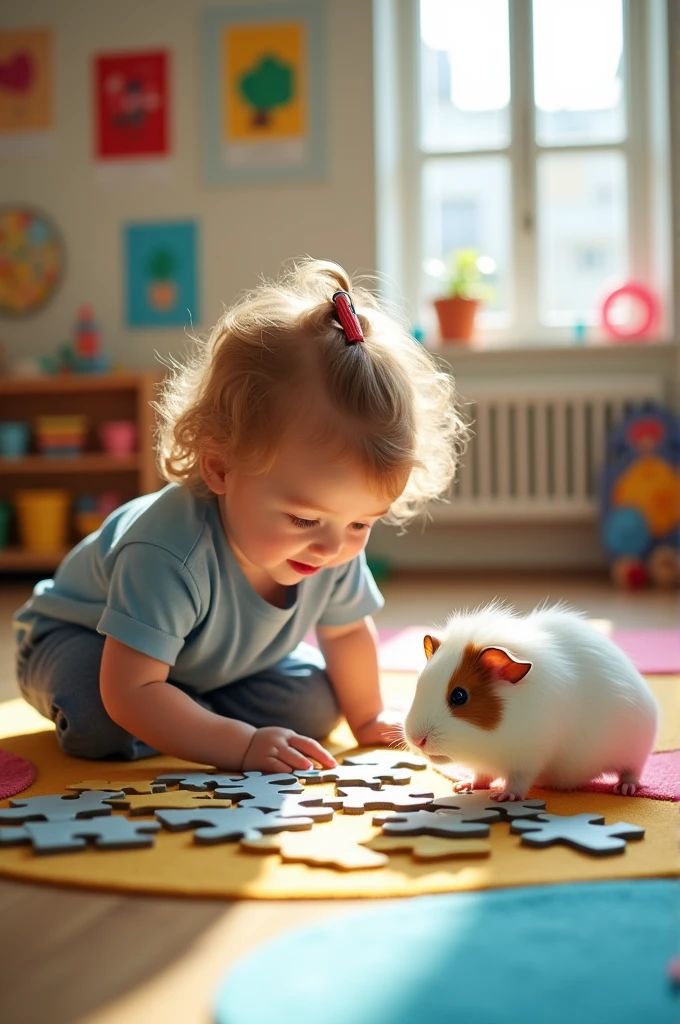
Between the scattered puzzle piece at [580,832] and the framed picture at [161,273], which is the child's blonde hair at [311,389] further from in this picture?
the framed picture at [161,273]

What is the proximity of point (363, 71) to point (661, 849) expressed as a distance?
3398 millimetres

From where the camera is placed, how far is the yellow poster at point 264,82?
3908 millimetres

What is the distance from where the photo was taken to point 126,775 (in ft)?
4.33

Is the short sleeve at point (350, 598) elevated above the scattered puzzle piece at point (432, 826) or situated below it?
above

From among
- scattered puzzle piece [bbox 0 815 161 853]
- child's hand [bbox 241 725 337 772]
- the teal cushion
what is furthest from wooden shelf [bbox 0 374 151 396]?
the teal cushion

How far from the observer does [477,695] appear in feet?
3.74

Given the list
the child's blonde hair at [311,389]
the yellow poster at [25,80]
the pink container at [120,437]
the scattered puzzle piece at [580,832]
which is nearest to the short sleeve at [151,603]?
the child's blonde hair at [311,389]

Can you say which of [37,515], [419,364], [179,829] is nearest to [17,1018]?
[179,829]

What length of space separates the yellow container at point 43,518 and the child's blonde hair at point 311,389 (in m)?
2.51

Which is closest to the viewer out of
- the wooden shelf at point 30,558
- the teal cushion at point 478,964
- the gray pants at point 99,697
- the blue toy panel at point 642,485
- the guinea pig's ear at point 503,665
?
the teal cushion at point 478,964

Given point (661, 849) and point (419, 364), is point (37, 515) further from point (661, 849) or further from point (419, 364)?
point (661, 849)

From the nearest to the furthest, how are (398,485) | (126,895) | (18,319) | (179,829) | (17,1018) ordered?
1. (17,1018)
2. (126,895)
3. (179,829)
4. (398,485)
5. (18,319)

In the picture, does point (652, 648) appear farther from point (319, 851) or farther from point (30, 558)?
point (30, 558)

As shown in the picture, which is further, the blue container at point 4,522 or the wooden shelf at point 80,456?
the blue container at point 4,522
